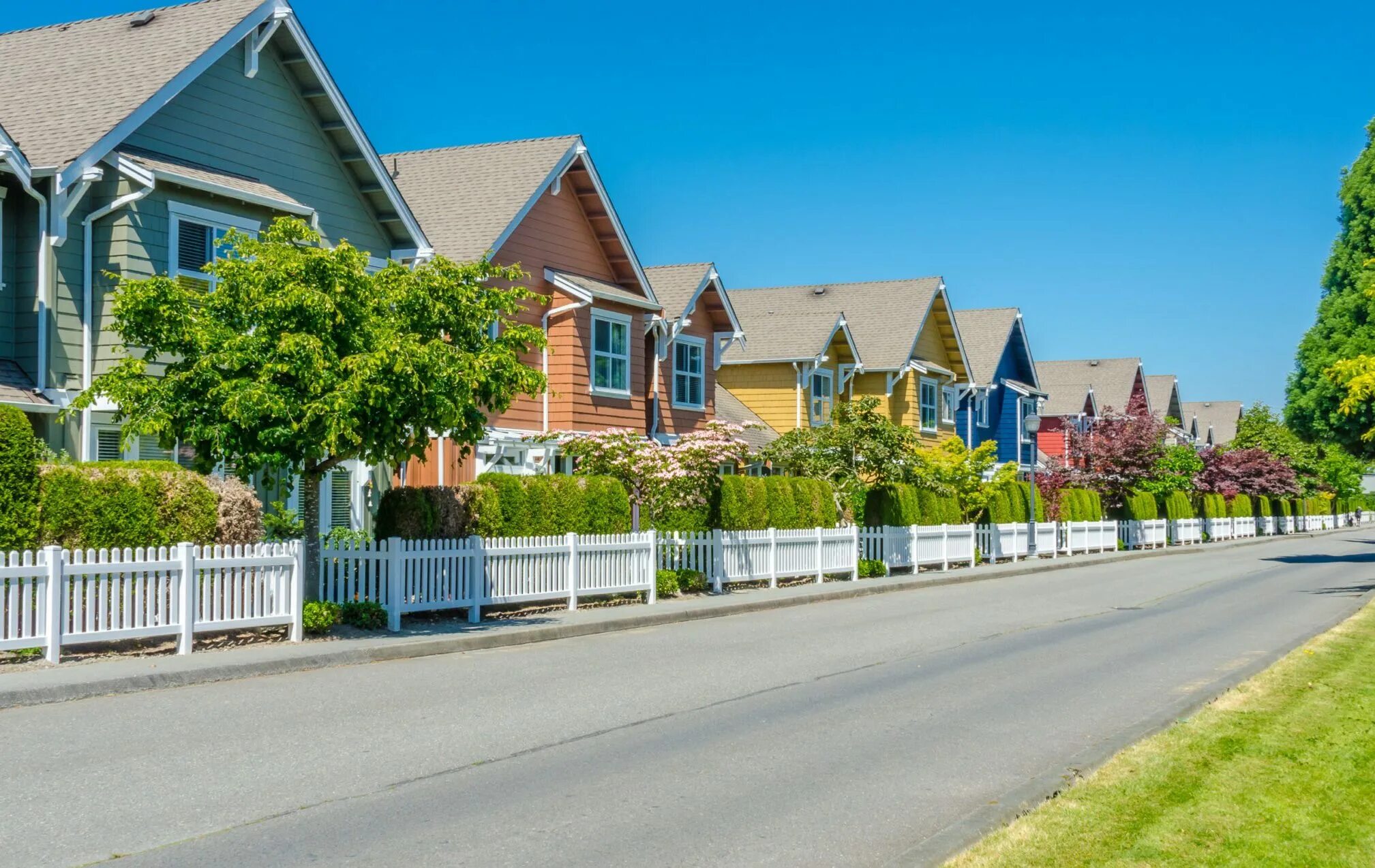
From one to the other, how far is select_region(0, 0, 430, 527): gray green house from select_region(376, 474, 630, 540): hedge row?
3044 mm

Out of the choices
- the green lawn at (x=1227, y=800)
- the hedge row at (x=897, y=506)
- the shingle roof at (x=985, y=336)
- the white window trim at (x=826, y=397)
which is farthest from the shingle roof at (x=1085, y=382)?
the green lawn at (x=1227, y=800)

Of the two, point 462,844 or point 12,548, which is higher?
point 12,548

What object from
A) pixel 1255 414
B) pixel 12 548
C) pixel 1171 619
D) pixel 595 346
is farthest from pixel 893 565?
pixel 1255 414

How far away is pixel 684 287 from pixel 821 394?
35.2ft

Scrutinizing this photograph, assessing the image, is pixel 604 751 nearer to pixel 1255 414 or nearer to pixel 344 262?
pixel 344 262

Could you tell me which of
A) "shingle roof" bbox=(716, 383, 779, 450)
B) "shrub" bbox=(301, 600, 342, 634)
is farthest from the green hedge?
"shrub" bbox=(301, 600, 342, 634)

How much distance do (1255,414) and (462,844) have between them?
257ft

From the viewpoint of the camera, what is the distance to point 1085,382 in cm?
7388

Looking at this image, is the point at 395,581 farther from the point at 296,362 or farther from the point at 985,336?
the point at 985,336

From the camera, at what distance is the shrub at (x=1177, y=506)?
56.0 metres

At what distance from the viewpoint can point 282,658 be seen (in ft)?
44.4

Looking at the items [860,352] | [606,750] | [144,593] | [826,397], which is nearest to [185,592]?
[144,593]

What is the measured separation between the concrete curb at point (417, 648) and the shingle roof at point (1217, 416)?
3413 inches

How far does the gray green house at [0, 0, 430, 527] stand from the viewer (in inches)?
723
